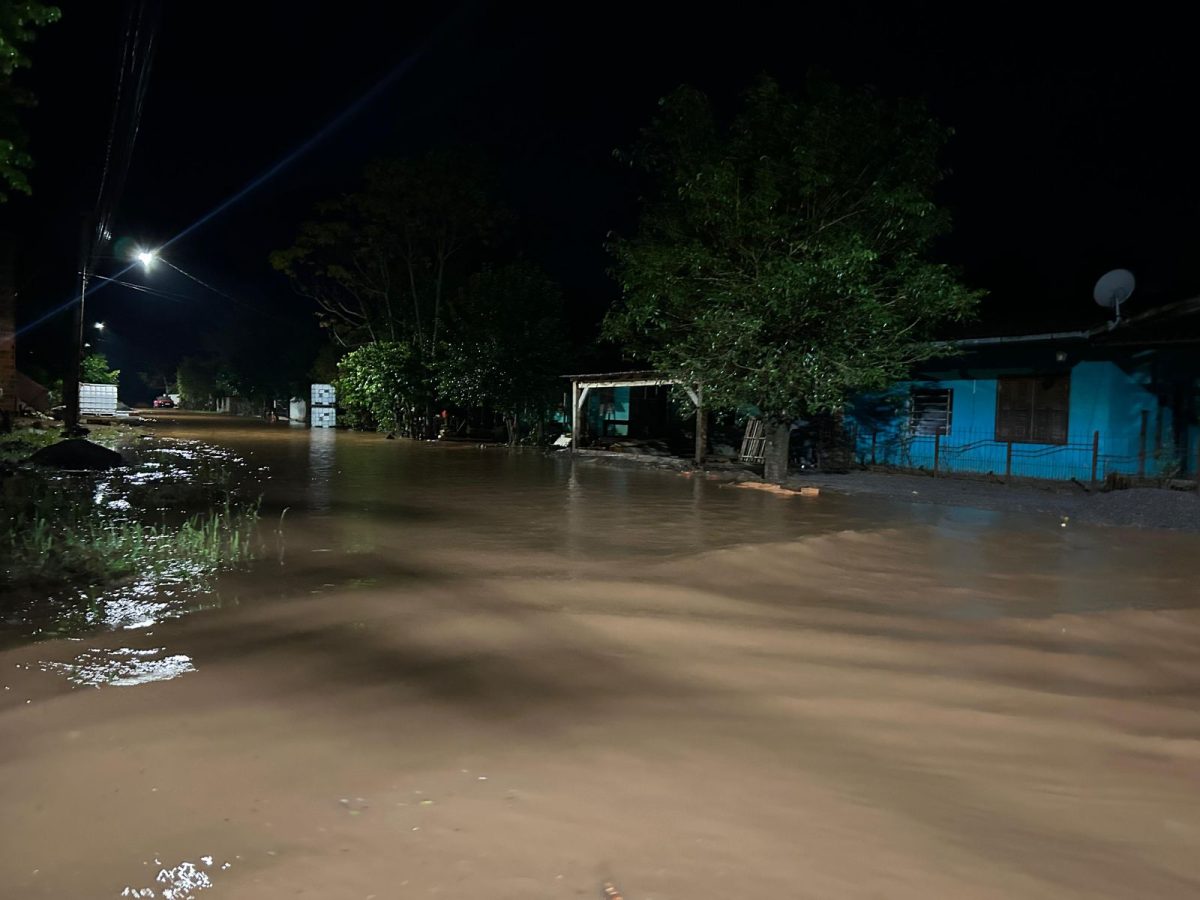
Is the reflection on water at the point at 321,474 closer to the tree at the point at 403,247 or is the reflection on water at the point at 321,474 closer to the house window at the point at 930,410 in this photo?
the tree at the point at 403,247

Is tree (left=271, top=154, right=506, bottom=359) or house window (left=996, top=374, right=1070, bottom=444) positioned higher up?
tree (left=271, top=154, right=506, bottom=359)

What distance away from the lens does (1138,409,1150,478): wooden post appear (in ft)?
49.4

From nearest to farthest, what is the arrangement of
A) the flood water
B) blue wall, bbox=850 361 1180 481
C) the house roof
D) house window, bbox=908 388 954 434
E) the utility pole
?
the flood water
the house roof
blue wall, bbox=850 361 1180 481
house window, bbox=908 388 954 434
the utility pole

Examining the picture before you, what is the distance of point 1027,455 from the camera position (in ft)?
54.5

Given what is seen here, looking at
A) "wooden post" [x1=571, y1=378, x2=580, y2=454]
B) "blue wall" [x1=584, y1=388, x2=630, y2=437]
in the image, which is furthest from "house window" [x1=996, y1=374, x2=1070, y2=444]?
"blue wall" [x1=584, y1=388, x2=630, y2=437]

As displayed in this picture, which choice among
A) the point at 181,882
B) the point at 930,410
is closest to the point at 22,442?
the point at 930,410

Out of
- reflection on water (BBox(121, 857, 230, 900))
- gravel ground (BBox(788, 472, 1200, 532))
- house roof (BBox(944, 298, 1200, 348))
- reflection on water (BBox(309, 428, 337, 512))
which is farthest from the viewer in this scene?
reflection on water (BBox(309, 428, 337, 512))

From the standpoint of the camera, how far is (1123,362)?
605 inches

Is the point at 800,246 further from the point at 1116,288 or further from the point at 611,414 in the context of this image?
the point at 611,414

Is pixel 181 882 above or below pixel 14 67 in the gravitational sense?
below

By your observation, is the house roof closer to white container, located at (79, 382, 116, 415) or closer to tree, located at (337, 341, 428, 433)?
tree, located at (337, 341, 428, 433)

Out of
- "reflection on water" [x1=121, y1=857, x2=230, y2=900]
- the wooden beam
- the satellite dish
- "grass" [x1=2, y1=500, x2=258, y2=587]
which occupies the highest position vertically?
the satellite dish

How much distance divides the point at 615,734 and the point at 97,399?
51.0 m

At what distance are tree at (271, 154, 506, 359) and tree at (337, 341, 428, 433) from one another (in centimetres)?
77
